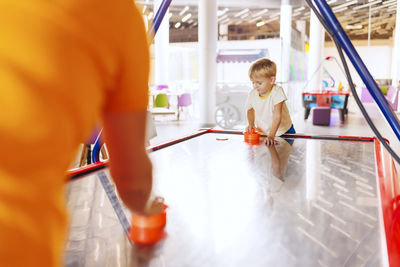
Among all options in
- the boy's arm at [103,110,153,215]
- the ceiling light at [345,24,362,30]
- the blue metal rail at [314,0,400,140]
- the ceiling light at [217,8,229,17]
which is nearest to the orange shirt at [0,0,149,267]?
the boy's arm at [103,110,153,215]

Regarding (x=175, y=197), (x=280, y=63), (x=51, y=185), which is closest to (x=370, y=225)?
(x=175, y=197)

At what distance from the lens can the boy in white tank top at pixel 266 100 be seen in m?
2.46

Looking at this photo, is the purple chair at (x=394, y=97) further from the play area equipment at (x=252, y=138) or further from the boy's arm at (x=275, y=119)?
the play area equipment at (x=252, y=138)

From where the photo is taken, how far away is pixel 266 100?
2557mm

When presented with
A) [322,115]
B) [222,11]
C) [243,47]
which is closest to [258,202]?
[322,115]

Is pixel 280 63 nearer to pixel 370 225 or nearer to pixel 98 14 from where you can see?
pixel 370 225

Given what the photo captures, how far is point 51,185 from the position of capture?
1.12ft

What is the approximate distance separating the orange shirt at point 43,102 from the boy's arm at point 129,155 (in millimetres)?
73

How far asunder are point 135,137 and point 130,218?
563mm

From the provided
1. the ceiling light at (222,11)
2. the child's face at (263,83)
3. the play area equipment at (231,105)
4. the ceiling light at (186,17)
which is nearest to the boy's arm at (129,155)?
the child's face at (263,83)

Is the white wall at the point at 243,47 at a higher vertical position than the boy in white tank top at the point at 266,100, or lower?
higher

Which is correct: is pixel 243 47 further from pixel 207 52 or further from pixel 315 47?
pixel 207 52

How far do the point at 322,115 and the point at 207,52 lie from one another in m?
2.26

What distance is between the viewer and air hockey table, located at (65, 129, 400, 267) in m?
0.78
